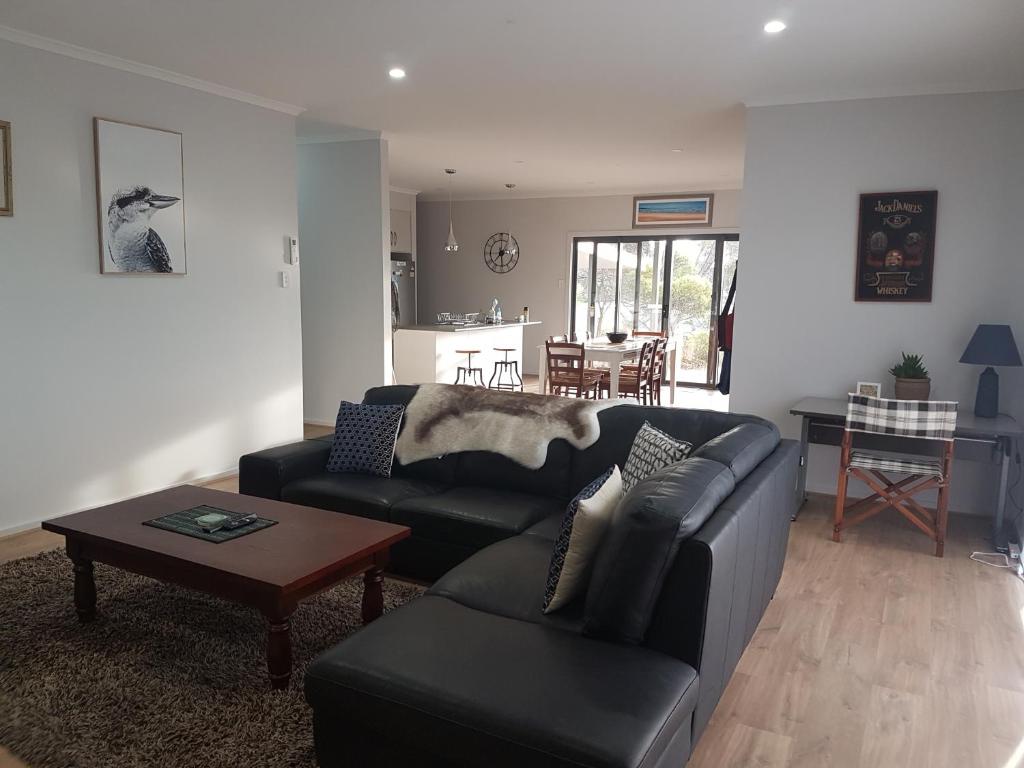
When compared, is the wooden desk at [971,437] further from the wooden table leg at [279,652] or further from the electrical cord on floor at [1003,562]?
the wooden table leg at [279,652]

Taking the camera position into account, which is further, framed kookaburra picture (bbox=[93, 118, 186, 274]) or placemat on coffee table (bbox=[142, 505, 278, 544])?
framed kookaburra picture (bbox=[93, 118, 186, 274])

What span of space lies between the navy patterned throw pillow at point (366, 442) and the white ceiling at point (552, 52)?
6.33 feet

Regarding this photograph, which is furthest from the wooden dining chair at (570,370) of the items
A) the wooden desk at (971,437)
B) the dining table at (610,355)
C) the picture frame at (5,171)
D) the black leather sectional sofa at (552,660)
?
the picture frame at (5,171)

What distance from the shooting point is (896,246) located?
15.0 ft

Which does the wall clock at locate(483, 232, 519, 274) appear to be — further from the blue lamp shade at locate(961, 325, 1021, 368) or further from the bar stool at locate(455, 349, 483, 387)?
the blue lamp shade at locate(961, 325, 1021, 368)

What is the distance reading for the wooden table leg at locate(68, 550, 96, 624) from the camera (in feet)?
9.61

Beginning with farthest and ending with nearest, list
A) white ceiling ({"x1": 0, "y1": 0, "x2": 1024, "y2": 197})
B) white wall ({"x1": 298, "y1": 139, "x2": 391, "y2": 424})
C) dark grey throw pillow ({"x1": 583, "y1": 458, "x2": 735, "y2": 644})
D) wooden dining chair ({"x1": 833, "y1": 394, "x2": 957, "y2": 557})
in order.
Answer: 1. white wall ({"x1": 298, "y1": 139, "x2": 391, "y2": 424})
2. wooden dining chair ({"x1": 833, "y1": 394, "x2": 957, "y2": 557})
3. white ceiling ({"x1": 0, "y1": 0, "x2": 1024, "y2": 197})
4. dark grey throw pillow ({"x1": 583, "y1": 458, "x2": 735, "y2": 644})

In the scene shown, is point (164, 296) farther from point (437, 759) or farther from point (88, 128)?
point (437, 759)

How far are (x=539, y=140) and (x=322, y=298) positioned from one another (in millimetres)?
2351

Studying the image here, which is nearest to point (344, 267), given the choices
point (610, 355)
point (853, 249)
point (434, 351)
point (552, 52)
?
point (434, 351)

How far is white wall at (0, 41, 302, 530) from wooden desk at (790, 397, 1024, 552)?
371 cm

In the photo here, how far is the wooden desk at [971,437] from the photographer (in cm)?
394

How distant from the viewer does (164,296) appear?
4.66 m

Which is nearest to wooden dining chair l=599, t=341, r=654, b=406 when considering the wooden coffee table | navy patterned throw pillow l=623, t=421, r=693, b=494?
navy patterned throw pillow l=623, t=421, r=693, b=494
